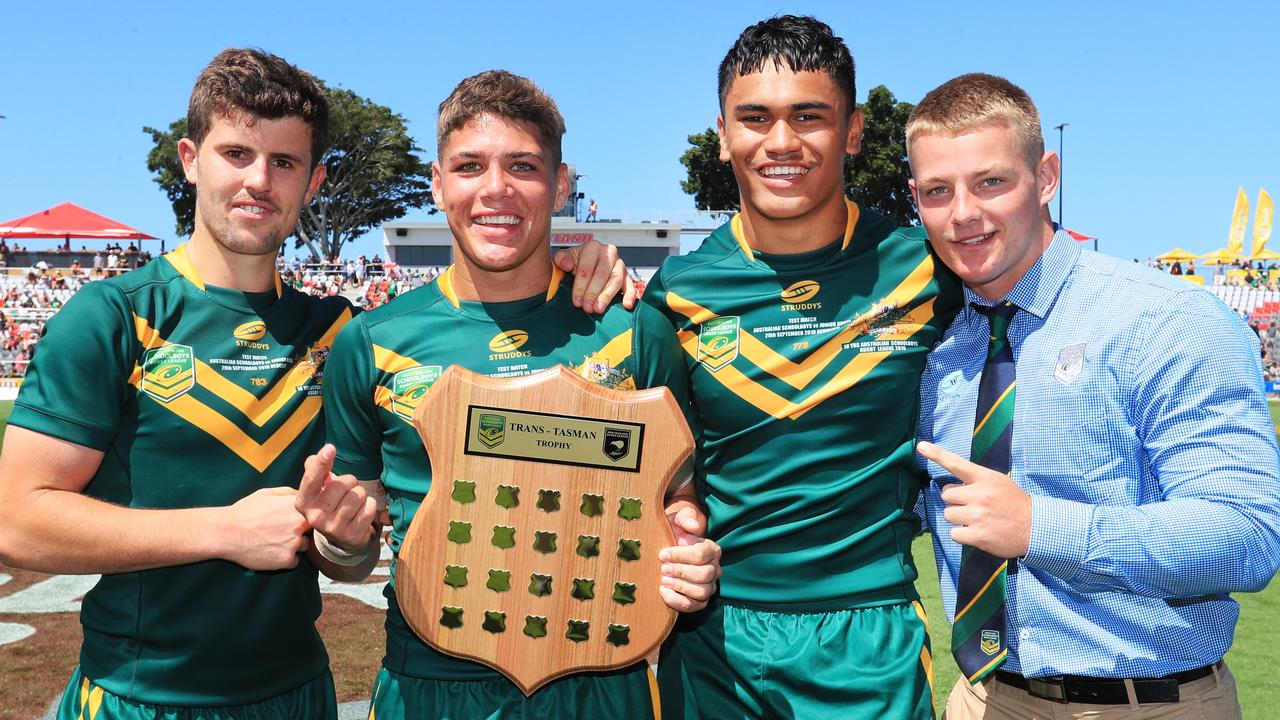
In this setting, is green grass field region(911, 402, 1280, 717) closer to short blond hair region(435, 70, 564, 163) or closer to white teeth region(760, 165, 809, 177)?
white teeth region(760, 165, 809, 177)

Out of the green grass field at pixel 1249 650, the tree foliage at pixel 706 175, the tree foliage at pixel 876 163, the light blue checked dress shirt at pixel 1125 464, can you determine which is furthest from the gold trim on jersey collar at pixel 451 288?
the tree foliage at pixel 706 175

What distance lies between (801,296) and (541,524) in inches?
45.6

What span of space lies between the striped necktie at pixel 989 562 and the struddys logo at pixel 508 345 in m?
1.27

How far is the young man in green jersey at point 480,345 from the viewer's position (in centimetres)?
263

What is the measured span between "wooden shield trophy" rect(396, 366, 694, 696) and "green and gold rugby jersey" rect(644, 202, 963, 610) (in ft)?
2.02

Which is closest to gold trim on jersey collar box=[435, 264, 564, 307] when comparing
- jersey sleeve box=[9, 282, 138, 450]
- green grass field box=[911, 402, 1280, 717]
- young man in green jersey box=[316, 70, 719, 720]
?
young man in green jersey box=[316, 70, 719, 720]

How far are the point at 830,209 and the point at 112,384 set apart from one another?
6.94 feet

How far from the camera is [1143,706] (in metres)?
2.57

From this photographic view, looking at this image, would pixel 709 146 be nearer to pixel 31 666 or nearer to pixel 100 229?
pixel 100 229

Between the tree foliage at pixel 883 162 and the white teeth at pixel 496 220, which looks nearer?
the white teeth at pixel 496 220

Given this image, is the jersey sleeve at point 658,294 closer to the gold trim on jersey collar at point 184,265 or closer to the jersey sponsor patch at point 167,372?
the gold trim on jersey collar at point 184,265

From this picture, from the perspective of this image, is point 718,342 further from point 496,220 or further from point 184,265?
point 184,265

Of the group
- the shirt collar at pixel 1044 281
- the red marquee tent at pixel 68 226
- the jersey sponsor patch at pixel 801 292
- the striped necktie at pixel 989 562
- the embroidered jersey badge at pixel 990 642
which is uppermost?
the shirt collar at pixel 1044 281

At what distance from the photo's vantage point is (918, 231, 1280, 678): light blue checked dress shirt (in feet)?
7.37
